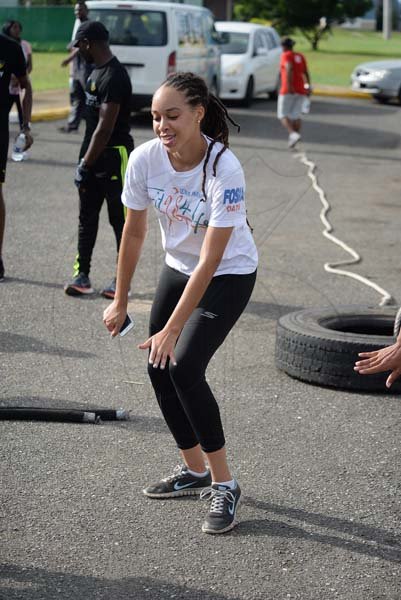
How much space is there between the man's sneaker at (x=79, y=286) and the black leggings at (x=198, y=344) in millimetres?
3701

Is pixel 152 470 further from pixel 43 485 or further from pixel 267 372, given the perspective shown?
pixel 267 372

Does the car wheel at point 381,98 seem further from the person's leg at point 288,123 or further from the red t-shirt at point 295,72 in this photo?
the person's leg at point 288,123

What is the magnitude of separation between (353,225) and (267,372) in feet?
17.4

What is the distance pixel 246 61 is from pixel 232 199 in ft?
67.3

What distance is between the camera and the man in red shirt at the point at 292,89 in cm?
1853

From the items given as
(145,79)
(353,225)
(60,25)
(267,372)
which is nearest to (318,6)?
(60,25)

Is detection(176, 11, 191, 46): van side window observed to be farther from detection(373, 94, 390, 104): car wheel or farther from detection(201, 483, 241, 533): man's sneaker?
detection(201, 483, 241, 533): man's sneaker

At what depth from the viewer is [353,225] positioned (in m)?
11.5

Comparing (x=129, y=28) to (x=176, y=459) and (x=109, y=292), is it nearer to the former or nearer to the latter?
(x=109, y=292)

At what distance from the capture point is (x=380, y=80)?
88.6ft

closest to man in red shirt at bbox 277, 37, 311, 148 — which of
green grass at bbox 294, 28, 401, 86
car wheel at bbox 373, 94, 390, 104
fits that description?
car wheel at bbox 373, 94, 390, 104

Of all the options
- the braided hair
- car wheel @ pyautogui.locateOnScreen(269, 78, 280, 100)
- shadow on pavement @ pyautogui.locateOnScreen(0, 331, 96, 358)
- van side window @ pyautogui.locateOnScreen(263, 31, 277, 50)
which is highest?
the braided hair

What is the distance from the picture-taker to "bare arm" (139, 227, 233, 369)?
405 centimetres

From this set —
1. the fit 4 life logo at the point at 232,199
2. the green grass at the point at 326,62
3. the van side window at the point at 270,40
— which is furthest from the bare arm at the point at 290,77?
the fit 4 life logo at the point at 232,199
